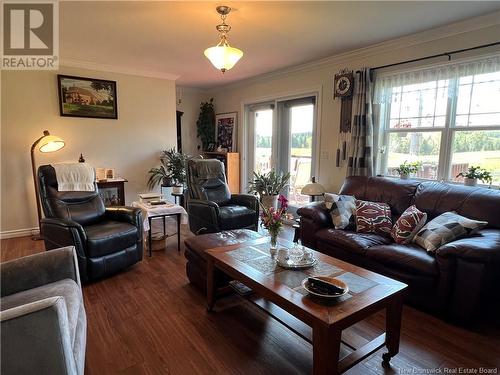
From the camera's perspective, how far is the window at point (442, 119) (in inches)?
112

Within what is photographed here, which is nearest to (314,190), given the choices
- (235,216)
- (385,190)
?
(385,190)

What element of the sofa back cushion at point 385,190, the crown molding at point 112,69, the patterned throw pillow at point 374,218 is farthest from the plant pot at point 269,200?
the crown molding at point 112,69

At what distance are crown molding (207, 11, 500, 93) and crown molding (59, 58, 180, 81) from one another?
1.78 meters

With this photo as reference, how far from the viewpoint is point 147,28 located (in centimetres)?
301

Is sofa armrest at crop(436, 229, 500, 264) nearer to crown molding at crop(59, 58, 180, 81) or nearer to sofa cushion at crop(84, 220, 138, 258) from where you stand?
sofa cushion at crop(84, 220, 138, 258)

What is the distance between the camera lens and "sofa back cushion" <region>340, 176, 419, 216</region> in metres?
3.06

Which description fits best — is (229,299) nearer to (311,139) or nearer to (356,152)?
(356,152)

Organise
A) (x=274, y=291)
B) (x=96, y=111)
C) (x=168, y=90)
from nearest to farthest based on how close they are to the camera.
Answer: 1. (x=274, y=291)
2. (x=96, y=111)
3. (x=168, y=90)

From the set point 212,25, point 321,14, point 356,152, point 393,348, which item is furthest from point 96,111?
point 393,348

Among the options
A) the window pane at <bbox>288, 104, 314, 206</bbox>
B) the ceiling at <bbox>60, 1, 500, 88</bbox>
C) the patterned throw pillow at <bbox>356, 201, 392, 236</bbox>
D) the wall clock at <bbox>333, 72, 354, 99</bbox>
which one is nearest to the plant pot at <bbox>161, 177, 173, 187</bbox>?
the ceiling at <bbox>60, 1, 500, 88</bbox>

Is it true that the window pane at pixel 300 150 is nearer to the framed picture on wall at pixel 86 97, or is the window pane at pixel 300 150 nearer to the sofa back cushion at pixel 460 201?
the sofa back cushion at pixel 460 201

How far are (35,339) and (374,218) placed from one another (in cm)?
278

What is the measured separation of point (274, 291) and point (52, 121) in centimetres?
415

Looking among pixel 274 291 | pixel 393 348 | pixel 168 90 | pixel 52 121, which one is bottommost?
pixel 393 348
